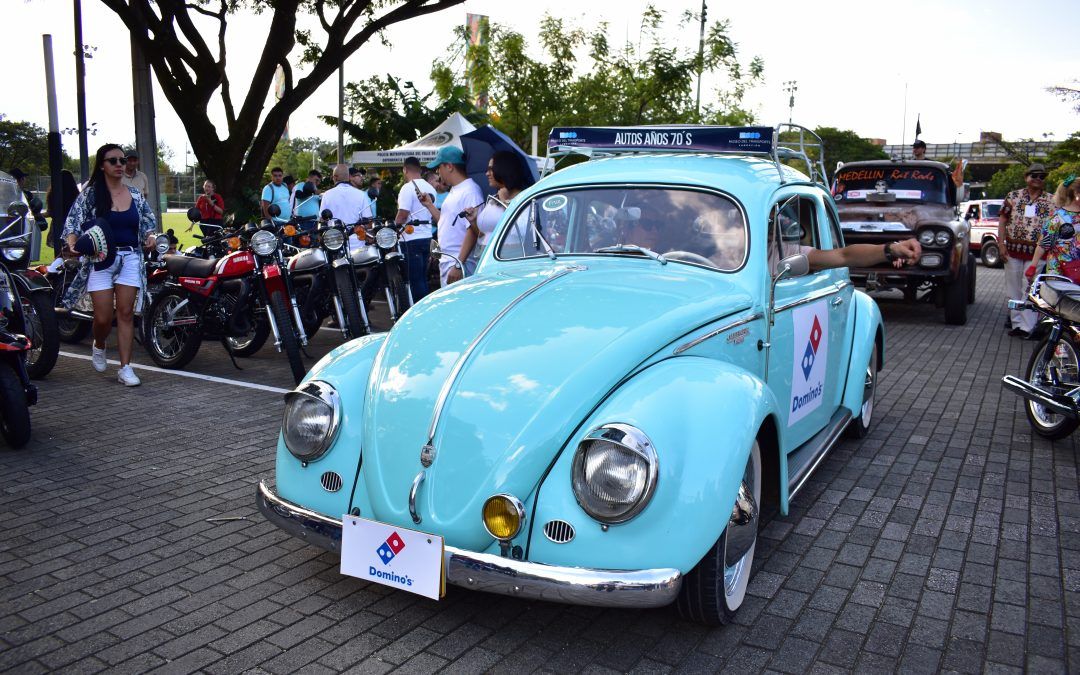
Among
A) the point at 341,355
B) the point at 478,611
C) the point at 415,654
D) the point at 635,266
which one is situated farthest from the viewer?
the point at 635,266

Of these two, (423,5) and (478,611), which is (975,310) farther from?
(478,611)

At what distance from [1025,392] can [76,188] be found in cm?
1105

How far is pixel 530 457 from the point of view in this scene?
2.96 metres

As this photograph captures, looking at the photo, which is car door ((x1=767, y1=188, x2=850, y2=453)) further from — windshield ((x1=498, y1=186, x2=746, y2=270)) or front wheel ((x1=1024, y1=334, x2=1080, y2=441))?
front wheel ((x1=1024, y1=334, x2=1080, y2=441))

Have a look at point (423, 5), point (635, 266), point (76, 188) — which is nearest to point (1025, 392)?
point (635, 266)

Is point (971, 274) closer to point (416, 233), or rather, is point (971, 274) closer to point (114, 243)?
point (416, 233)

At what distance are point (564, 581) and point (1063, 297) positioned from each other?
4.72m

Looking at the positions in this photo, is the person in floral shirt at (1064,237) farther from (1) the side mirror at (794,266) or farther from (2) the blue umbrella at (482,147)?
(2) the blue umbrella at (482,147)

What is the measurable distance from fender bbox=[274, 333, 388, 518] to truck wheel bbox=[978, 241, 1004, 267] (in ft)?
74.5

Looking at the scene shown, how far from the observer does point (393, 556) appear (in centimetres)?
299

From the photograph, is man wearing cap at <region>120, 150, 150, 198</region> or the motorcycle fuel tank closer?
the motorcycle fuel tank

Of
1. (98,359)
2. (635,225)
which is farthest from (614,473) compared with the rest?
(98,359)

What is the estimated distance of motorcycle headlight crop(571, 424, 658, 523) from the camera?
2.78 meters

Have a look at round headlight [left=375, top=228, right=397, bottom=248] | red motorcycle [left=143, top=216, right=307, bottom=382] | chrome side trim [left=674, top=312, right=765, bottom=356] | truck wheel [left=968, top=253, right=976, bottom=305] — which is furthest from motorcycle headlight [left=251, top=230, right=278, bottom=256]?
truck wheel [left=968, top=253, right=976, bottom=305]
